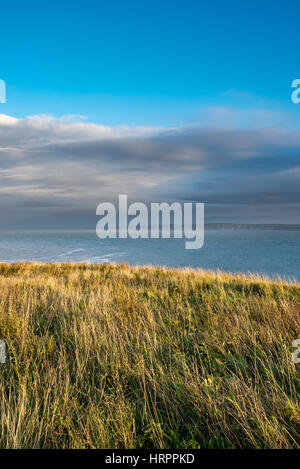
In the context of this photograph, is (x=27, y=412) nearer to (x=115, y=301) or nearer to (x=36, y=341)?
(x=36, y=341)

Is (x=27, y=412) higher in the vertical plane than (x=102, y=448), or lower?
higher

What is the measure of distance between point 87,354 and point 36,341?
1.17 meters

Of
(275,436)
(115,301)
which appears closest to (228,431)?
(275,436)

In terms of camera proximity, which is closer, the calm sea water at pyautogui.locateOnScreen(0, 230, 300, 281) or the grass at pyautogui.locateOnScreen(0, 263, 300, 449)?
the grass at pyautogui.locateOnScreen(0, 263, 300, 449)

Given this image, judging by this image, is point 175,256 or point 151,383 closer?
point 151,383

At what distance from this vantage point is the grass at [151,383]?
276cm

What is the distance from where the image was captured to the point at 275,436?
2754mm

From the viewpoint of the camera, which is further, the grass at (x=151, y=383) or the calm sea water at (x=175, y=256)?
the calm sea water at (x=175, y=256)

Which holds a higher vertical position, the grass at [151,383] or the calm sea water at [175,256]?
the calm sea water at [175,256]

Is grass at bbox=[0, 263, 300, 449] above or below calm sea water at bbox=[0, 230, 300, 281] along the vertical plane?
below

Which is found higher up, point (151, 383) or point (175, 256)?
point (175, 256)

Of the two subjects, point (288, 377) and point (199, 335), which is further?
point (199, 335)

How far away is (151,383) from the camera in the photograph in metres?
3.65

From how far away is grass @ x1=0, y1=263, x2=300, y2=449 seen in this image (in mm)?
2764
